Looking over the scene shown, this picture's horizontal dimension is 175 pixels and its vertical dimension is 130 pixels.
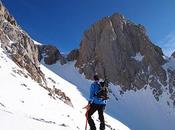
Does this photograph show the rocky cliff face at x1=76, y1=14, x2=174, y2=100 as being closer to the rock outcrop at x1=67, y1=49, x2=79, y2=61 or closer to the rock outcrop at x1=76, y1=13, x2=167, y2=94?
the rock outcrop at x1=76, y1=13, x2=167, y2=94

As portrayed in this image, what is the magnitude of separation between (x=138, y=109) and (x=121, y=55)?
28582mm

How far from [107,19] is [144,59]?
21870 millimetres

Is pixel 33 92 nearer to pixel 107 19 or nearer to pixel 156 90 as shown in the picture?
pixel 156 90

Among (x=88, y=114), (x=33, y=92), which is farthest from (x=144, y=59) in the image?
(x=88, y=114)

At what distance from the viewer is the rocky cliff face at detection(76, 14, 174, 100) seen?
135 meters

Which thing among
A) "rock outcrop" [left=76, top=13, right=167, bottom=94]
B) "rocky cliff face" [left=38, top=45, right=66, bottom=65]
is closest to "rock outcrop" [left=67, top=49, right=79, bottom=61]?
"rocky cliff face" [left=38, top=45, right=66, bottom=65]

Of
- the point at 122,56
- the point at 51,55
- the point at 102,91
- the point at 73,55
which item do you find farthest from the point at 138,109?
the point at 102,91

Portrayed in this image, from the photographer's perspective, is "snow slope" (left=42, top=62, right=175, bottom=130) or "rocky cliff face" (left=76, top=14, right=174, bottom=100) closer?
"snow slope" (left=42, top=62, right=175, bottom=130)

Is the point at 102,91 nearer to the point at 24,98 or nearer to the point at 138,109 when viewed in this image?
the point at 24,98

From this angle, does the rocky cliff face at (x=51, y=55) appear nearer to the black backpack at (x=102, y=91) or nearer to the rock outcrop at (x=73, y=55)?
the rock outcrop at (x=73, y=55)

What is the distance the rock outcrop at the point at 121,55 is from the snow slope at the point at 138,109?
3.74 m

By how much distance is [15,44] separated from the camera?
256ft

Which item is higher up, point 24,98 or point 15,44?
point 15,44

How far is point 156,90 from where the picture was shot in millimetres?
129625
